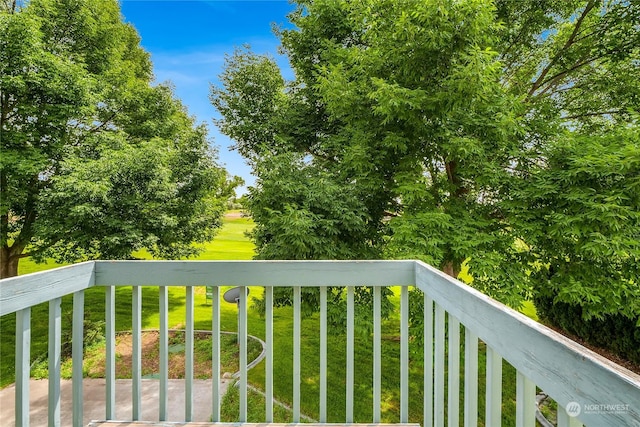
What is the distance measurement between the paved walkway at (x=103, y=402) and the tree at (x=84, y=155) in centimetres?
215

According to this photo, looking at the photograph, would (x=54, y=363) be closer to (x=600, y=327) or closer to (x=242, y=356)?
(x=242, y=356)

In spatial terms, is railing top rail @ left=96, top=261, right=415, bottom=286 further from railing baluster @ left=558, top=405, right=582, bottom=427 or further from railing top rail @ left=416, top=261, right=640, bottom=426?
railing baluster @ left=558, top=405, right=582, bottom=427

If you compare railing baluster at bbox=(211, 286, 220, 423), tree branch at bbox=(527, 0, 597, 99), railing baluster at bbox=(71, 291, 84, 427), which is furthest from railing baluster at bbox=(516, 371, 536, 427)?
tree branch at bbox=(527, 0, 597, 99)

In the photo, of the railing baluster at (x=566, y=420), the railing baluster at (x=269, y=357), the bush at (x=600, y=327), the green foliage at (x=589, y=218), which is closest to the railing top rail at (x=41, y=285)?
the railing baluster at (x=269, y=357)

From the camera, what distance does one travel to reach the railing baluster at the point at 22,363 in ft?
3.78

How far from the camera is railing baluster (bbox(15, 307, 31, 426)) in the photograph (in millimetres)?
1153

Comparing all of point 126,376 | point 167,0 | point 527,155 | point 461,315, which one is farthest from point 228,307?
point 461,315

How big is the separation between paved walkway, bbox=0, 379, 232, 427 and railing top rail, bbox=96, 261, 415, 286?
190cm

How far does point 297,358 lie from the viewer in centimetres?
148

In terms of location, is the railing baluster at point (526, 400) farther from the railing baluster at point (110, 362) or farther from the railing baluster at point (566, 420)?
the railing baluster at point (110, 362)

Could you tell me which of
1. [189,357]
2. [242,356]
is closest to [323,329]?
[242,356]

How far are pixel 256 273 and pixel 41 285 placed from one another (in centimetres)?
79

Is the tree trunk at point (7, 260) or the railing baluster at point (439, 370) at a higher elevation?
the railing baluster at point (439, 370)

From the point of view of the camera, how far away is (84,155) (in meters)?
6.16
